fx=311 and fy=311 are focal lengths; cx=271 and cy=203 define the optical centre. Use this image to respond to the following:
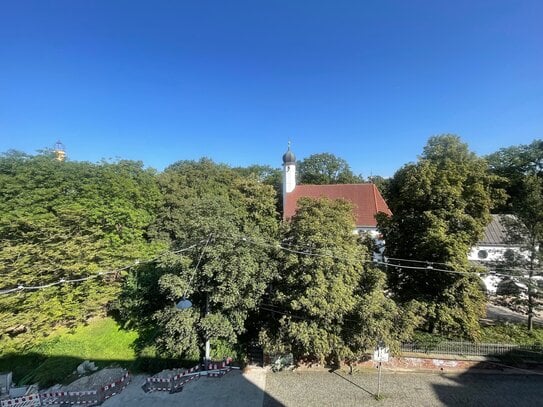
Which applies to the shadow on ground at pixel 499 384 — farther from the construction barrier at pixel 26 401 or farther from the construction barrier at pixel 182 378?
the construction barrier at pixel 26 401

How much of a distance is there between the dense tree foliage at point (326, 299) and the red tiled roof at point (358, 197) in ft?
43.0

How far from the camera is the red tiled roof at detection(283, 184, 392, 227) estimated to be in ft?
91.9

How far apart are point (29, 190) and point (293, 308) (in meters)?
15.6

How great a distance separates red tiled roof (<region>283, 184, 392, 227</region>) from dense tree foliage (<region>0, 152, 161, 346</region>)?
13.1 meters

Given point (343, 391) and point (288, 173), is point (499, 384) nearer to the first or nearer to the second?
point (343, 391)

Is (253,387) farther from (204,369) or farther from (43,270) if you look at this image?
(43,270)

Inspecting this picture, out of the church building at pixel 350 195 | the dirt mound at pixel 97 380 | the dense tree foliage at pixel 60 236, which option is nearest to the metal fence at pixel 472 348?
the church building at pixel 350 195

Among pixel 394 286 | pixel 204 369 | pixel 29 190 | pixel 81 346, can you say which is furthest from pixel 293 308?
pixel 29 190

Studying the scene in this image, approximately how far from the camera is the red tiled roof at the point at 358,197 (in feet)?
91.9

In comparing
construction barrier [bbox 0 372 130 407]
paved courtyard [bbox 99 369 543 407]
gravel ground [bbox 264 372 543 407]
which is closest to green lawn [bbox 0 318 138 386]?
construction barrier [bbox 0 372 130 407]

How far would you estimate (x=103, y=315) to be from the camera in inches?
737

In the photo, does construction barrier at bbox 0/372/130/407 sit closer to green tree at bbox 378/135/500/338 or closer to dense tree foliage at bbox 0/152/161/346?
dense tree foliage at bbox 0/152/161/346

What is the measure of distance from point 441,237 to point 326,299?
5.80 metres

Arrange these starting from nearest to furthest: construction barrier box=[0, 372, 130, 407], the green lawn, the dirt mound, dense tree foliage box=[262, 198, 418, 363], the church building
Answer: construction barrier box=[0, 372, 130, 407], dense tree foliage box=[262, 198, 418, 363], the dirt mound, the green lawn, the church building
